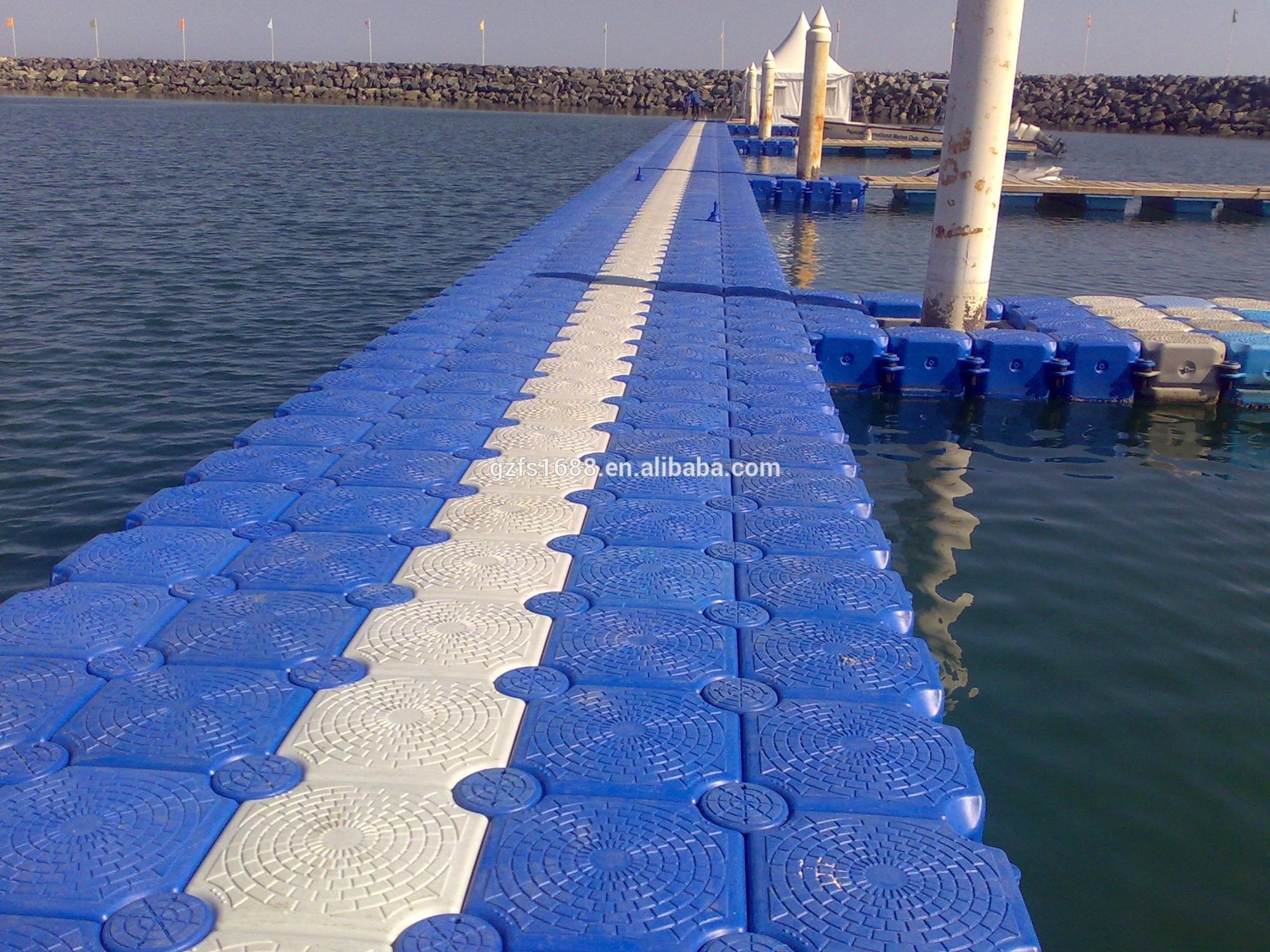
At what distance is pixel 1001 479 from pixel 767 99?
2996 cm

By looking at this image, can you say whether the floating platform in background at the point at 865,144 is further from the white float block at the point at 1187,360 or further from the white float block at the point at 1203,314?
the white float block at the point at 1187,360

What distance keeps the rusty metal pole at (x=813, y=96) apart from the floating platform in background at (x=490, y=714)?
17798 mm

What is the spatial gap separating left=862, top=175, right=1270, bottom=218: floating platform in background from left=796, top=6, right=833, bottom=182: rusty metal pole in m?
1.48

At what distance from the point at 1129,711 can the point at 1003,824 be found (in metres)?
1.15

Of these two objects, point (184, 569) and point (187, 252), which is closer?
point (184, 569)

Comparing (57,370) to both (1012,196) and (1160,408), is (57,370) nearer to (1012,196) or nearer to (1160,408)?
(1160,408)

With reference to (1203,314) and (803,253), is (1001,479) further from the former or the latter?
(803,253)

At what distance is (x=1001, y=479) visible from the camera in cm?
771

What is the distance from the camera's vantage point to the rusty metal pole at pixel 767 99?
34.0 metres

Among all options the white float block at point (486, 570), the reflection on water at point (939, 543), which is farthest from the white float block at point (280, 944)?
the reflection on water at point (939, 543)

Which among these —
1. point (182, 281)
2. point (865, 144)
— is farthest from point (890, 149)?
point (182, 281)

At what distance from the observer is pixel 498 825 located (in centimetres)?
263

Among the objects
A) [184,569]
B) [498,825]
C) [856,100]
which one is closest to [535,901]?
[498,825]

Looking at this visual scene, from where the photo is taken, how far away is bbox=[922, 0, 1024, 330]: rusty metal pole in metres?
8.38
